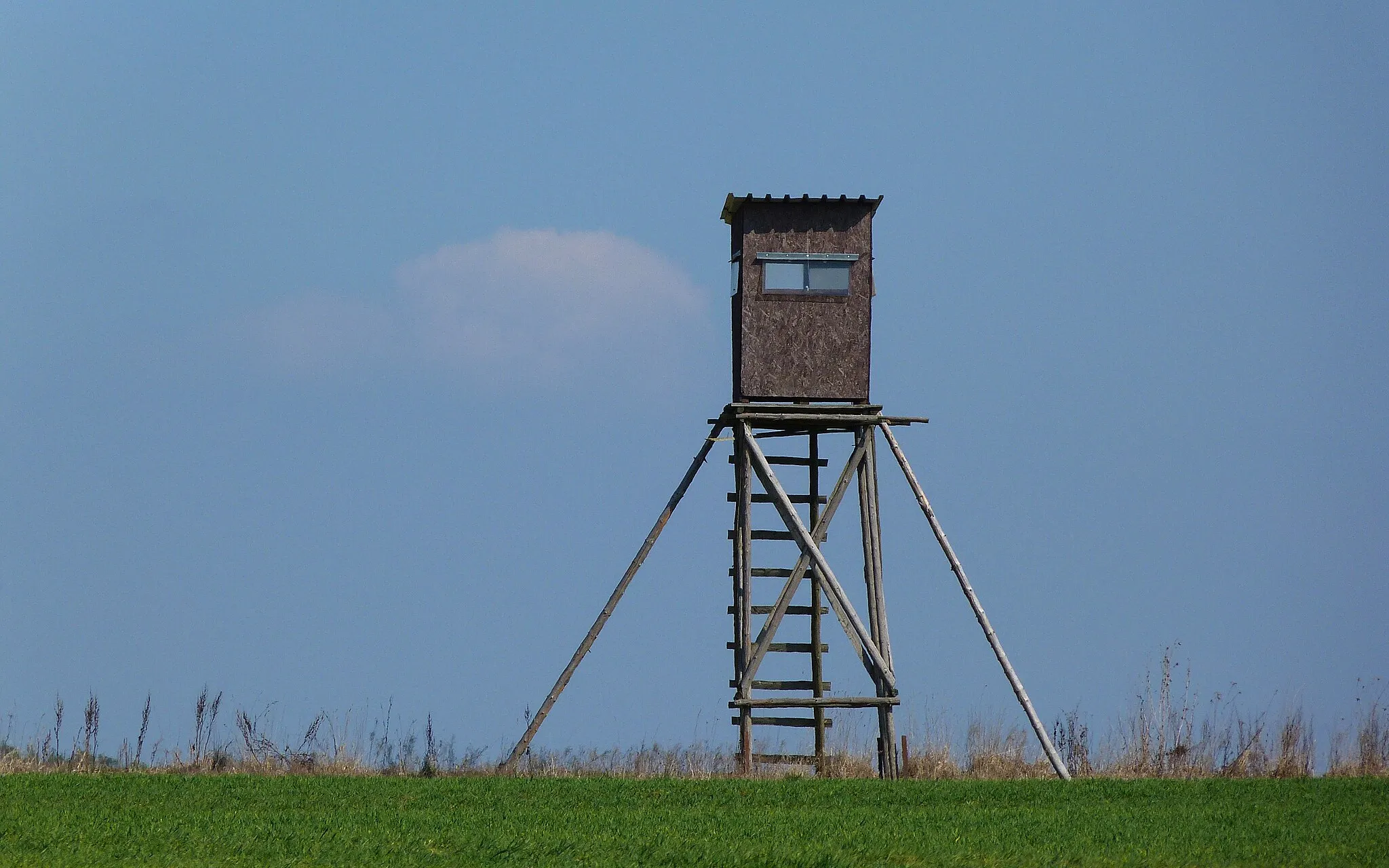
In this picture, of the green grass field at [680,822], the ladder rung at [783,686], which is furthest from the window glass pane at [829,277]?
the green grass field at [680,822]

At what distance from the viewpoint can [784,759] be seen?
19438 millimetres

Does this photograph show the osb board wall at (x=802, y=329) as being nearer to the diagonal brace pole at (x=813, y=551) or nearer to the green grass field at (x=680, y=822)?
the diagonal brace pole at (x=813, y=551)

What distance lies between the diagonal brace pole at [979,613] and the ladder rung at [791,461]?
1334 millimetres

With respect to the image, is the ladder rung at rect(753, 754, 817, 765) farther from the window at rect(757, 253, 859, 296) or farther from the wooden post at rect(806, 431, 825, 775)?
the window at rect(757, 253, 859, 296)

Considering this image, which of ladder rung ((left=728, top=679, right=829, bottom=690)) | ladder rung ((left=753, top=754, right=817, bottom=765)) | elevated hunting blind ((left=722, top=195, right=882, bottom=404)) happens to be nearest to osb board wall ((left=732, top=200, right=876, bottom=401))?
elevated hunting blind ((left=722, top=195, right=882, bottom=404))

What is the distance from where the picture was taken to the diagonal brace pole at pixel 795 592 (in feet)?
62.8

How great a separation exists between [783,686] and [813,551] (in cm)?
207

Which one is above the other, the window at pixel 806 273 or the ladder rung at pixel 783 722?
the window at pixel 806 273

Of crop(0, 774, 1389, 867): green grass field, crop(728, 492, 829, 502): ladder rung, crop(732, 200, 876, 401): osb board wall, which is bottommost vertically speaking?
crop(0, 774, 1389, 867): green grass field

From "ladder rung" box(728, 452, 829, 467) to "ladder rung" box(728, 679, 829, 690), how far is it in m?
2.92

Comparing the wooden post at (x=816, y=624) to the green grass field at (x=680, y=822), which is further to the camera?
the wooden post at (x=816, y=624)

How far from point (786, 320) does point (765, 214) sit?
145cm

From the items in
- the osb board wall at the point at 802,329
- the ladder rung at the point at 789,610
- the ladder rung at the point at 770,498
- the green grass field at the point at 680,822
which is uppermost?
the osb board wall at the point at 802,329

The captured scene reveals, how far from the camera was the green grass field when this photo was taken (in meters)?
11.5
